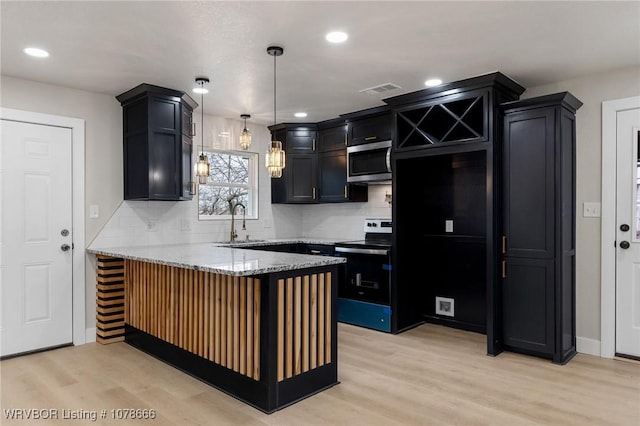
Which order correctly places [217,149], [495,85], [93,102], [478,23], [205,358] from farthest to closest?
[217,149]
[93,102]
[495,85]
[205,358]
[478,23]

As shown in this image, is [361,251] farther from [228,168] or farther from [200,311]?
[228,168]

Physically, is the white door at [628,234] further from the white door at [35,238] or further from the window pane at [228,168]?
the white door at [35,238]

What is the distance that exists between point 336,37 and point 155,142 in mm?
2122

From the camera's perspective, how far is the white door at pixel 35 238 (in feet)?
12.1

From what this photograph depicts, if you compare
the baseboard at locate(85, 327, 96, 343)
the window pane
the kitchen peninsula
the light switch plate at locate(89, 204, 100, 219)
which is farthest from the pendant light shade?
the baseboard at locate(85, 327, 96, 343)

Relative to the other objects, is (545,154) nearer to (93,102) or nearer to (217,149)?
(217,149)

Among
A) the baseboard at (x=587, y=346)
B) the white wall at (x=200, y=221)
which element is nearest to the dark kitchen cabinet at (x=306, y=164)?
the white wall at (x=200, y=221)

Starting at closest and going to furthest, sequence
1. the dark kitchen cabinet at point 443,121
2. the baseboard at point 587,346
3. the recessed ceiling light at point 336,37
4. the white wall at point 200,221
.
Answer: the recessed ceiling light at point 336,37 → the baseboard at point 587,346 → the dark kitchen cabinet at point 443,121 → the white wall at point 200,221

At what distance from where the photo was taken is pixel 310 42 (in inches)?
118

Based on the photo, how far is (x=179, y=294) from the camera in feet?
11.1

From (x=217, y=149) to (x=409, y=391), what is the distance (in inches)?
142

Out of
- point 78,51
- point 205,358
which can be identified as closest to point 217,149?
point 78,51

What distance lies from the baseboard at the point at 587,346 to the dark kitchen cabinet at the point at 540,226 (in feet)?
0.23

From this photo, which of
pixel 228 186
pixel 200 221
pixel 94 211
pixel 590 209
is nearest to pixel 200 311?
pixel 94 211
